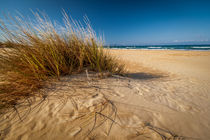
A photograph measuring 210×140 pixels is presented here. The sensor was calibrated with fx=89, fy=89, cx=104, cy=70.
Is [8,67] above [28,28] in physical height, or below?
below

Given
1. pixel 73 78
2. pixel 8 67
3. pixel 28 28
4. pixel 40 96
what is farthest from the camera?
pixel 28 28

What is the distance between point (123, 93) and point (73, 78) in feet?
2.94

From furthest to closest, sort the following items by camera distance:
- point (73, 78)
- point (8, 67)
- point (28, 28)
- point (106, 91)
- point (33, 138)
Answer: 1. point (28, 28)
2. point (73, 78)
3. point (8, 67)
4. point (106, 91)
5. point (33, 138)

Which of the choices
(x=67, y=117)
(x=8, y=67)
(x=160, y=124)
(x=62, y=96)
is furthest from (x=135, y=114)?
(x=8, y=67)

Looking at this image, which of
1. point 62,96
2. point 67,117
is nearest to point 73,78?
point 62,96

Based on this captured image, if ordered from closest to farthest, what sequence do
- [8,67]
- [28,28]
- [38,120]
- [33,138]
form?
[33,138] < [38,120] < [8,67] < [28,28]

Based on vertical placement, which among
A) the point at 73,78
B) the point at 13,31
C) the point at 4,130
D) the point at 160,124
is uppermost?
the point at 13,31

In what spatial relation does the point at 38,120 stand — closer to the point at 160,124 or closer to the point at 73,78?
the point at 73,78

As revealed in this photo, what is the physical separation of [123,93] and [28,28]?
222 centimetres

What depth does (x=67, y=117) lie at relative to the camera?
3.03 ft

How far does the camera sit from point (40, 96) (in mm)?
1163

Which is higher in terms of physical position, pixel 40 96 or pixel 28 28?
pixel 28 28

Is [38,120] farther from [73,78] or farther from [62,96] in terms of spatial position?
[73,78]

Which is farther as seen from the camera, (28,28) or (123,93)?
(28,28)
